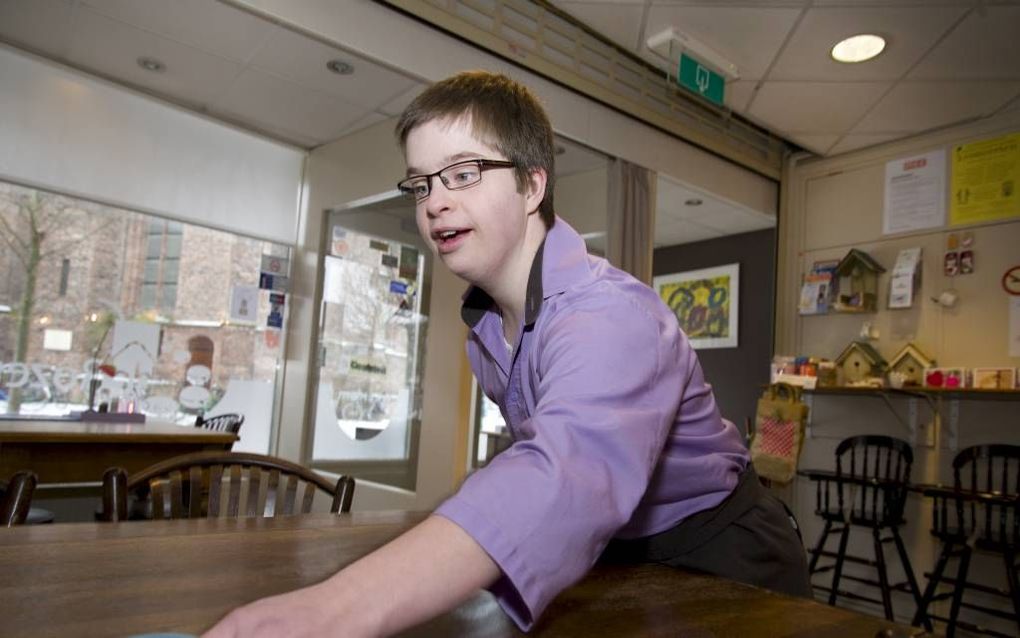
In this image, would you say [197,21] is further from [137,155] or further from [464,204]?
[464,204]

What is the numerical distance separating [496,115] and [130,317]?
168 inches

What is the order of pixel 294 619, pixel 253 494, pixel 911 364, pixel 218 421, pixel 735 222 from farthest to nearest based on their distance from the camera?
pixel 735 222 → pixel 911 364 → pixel 218 421 → pixel 253 494 → pixel 294 619

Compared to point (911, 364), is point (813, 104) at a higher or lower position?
higher

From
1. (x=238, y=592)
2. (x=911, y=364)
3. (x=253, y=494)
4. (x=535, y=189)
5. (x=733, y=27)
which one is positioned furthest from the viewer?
(x=911, y=364)

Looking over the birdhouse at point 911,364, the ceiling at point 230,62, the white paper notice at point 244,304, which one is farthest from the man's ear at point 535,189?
the white paper notice at point 244,304

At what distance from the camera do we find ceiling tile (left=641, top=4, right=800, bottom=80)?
11.2 feet

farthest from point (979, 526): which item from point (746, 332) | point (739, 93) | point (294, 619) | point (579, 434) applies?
point (294, 619)

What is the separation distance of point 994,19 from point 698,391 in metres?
3.51

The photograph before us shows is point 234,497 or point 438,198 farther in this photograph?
point 234,497

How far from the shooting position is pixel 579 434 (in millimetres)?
620

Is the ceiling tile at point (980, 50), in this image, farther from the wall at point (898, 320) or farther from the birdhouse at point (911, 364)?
the birdhouse at point (911, 364)

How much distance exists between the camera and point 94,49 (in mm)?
3854

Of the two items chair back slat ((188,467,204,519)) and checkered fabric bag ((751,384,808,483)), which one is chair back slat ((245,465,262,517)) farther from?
checkered fabric bag ((751,384,808,483))

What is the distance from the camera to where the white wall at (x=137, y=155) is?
3.95 m
